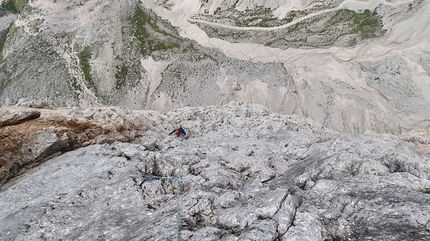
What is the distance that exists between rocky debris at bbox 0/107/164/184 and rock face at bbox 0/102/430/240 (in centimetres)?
96

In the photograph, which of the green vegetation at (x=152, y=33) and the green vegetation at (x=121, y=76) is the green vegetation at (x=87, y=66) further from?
the green vegetation at (x=152, y=33)

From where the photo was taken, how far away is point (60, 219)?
1378cm

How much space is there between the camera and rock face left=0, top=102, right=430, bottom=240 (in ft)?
37.2

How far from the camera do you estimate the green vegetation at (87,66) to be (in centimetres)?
4422

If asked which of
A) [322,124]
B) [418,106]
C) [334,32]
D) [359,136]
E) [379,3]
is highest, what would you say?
[379,3]

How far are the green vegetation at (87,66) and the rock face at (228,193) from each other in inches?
1054

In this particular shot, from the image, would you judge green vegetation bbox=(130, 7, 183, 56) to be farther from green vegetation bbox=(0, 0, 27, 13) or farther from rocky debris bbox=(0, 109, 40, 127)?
rocky debris bbox=(0, 109, 40, 127)

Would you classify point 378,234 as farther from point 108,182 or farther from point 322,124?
point 322,124

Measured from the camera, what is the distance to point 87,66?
45.8 m

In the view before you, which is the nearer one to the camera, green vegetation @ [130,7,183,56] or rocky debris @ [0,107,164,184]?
rocky debris @ [0,107,164,184]

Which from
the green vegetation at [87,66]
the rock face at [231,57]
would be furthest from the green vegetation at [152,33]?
the green vegetation at [87,66]

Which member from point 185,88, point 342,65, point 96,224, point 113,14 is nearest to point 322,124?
point 342,65

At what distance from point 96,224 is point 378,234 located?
11.8m

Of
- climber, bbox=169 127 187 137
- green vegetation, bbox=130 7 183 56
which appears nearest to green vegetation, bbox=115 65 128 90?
green vegetation, bbox=130 7 183 56
